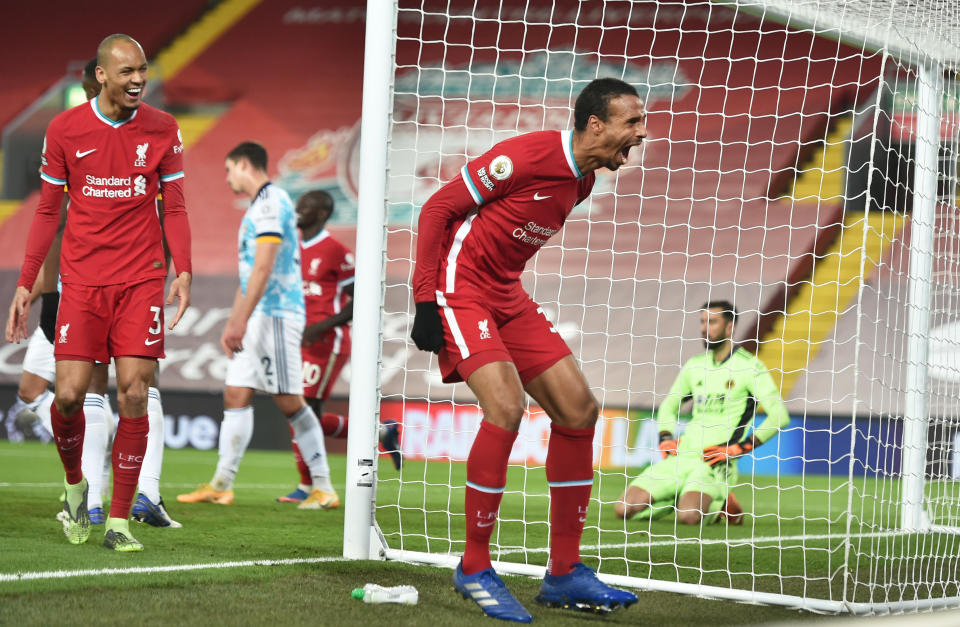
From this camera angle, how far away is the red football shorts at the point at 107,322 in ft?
15.4

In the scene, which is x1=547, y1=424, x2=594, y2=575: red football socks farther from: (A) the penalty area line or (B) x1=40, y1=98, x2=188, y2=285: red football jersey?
(B) x1=40, y1=98, x2=188, y2=285: red football jersey

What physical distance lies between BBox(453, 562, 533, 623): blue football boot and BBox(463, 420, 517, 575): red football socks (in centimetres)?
3

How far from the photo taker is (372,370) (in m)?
5.13

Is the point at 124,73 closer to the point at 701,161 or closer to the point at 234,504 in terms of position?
the point at 234,504

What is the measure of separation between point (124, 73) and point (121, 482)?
5.35 ft

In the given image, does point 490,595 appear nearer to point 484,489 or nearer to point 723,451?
point 484,489

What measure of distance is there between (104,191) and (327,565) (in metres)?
1.75

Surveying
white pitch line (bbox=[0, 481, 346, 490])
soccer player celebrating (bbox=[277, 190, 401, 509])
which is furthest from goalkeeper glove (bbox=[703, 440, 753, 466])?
white pitch line (bbox=[0, 481, 346, 490])

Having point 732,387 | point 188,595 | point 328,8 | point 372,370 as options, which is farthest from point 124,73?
point 328,8

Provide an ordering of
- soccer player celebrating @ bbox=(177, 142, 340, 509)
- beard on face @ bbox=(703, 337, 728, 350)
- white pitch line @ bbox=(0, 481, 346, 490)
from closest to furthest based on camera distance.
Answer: soccer player celebrating @ bbox=(177, 142, 340, 509), beard on face @ bbox=(703, 337, 728, 350), white pitch line @ bbox=(0, 481, 346, 490)

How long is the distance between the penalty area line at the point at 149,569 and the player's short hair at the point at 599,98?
2.08m

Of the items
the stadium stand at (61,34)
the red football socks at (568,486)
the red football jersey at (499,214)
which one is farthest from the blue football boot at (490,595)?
the stadium stand at (61,34)

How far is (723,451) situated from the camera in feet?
24.8

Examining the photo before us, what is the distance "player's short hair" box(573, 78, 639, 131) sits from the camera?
396cm
